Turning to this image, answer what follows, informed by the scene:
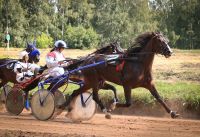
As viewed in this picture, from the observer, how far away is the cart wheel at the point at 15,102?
13641 mm

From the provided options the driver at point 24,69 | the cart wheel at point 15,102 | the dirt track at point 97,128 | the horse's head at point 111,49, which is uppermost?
the horse's head at point 111,49

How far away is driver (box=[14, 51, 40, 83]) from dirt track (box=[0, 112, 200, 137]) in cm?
110

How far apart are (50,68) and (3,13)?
37.5 meters

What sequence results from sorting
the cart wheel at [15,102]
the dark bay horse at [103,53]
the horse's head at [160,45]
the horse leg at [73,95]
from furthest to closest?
the cart wheel at [15,102] → the dark bay horse at [103,53] → the horse leg at [73,95] → the horse's head at [160,45]

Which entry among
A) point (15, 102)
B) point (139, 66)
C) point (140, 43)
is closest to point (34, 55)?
point (15, 102)

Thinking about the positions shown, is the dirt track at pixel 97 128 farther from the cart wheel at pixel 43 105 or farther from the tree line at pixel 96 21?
the tree line at pixel 96 21

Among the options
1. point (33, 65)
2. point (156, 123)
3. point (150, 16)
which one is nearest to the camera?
point (156, 123)

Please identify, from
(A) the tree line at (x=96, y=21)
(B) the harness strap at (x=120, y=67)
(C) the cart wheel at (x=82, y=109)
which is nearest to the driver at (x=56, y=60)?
(C) the cart wheel at (x=82, y=109)

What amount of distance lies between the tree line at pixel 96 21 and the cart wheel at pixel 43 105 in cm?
3194

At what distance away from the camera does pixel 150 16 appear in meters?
61.4

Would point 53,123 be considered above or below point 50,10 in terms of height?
below

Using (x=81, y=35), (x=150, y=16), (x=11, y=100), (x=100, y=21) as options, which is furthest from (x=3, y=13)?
(x=11, y=100)

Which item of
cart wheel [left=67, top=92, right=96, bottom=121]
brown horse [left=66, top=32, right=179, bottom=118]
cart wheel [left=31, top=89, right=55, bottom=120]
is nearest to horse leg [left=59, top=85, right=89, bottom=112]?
cart wheel [left=67, top=92, right=96, bottom=121]

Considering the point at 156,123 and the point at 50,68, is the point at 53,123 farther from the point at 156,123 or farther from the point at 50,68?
the point at 156,123
